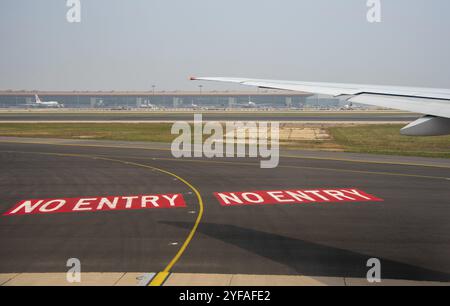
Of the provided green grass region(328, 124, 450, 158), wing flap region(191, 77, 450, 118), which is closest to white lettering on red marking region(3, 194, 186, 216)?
wing flap region(191, 77, 450, 118)

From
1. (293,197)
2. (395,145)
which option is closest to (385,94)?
(293,197)

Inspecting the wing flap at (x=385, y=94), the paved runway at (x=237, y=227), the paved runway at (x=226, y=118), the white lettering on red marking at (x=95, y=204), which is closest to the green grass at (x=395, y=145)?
the paved runway at (x=237, y=227)

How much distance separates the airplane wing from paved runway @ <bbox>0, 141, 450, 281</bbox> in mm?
3943

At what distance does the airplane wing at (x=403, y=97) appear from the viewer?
9905 mm

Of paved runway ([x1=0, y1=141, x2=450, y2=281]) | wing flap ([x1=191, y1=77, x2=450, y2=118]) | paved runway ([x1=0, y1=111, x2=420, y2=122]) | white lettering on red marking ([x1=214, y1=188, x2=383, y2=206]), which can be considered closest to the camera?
wing flap ([x1=191, y1=77, x2=450, y2=118])

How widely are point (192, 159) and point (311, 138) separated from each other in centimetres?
2212

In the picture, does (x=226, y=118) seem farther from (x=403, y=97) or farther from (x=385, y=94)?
(x=403, y=97)

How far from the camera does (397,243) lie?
1492 centimetres

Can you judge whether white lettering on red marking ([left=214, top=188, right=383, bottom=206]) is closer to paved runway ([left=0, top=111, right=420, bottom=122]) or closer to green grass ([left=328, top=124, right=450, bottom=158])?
green grass ([left=328, top=124, right=450, bottom=158])

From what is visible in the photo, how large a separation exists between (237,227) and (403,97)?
813 centimetres

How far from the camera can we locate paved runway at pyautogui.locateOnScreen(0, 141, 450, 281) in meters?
13.0

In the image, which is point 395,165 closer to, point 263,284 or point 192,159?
point 192,159

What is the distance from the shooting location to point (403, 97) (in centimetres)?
1087
